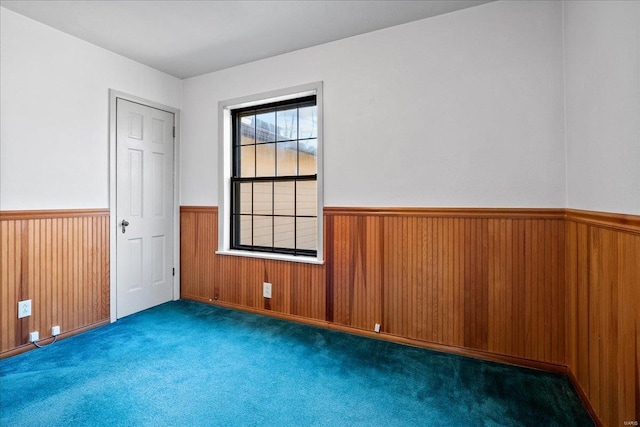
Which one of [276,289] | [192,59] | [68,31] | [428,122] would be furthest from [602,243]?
[68,31]

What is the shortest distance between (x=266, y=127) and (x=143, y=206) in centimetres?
152

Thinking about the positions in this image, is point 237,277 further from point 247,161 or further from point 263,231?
point 247,161

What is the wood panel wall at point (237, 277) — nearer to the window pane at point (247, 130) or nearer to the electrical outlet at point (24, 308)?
the window pane at point (247, 130)

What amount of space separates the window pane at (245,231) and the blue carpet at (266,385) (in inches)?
42.0

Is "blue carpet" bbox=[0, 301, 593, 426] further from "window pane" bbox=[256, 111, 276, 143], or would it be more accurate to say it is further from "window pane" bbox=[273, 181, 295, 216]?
"window pane" bbox=[256, 111, 276, 143]

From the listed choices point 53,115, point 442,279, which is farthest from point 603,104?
point 53,115

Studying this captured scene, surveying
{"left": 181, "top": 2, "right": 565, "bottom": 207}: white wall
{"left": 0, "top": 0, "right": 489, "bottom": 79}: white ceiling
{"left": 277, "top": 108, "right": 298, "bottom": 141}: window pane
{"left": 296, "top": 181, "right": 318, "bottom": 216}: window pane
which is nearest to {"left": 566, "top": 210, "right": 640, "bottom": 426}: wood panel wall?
{"left": 181, "top": 2, "right": 565, "bottom": 207}: white wall

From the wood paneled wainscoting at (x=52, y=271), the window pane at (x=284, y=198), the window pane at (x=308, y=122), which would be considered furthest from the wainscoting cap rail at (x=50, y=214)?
the window pane at (x=308, y=122)

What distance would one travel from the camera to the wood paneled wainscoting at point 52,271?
2447mm

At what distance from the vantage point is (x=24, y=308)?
8.29ft

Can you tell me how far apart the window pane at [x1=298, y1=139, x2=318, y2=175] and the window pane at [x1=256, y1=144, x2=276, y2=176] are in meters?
0.33

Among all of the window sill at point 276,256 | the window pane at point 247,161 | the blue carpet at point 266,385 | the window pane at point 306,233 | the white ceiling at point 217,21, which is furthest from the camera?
the window pane at point 247,161

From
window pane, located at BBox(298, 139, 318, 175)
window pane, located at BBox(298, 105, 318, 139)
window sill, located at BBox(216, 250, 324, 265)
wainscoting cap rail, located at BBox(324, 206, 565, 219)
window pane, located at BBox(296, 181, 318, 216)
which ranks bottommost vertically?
window sill, located at BBox(216, 250, 324, 265)

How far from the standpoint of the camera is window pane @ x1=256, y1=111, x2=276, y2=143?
3354mm
